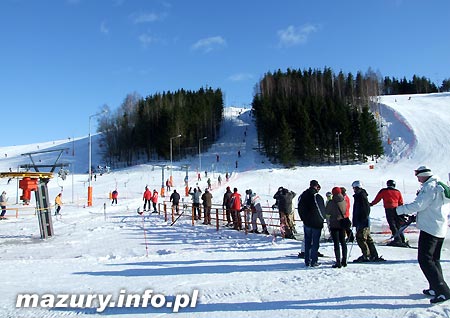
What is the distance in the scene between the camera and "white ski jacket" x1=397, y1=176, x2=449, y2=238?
17.6ft

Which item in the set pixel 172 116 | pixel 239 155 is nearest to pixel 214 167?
pixel 239 155

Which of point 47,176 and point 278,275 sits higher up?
point 47,176

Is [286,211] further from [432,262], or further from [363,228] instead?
[432,262]

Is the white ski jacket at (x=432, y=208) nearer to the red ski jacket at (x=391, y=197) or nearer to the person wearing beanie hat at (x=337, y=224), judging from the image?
the person wearing beanie hat at (x=337, y=224)

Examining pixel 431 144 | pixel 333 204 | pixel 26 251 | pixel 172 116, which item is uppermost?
pixel 172 116

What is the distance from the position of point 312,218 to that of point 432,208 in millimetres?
2927

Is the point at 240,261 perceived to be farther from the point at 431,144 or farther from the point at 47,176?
the point at 431,144

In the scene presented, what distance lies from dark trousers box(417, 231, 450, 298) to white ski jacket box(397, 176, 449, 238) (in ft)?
0.36

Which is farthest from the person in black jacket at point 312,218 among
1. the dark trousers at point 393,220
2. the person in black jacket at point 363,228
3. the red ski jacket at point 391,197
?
the dark trousers at point 393,220

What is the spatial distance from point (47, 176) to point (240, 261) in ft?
38.0

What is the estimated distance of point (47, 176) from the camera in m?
17.2

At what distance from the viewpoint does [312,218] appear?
8.08 metres

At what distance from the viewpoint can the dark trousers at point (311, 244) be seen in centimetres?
804

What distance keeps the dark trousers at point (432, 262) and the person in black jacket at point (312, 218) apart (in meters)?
2.68
